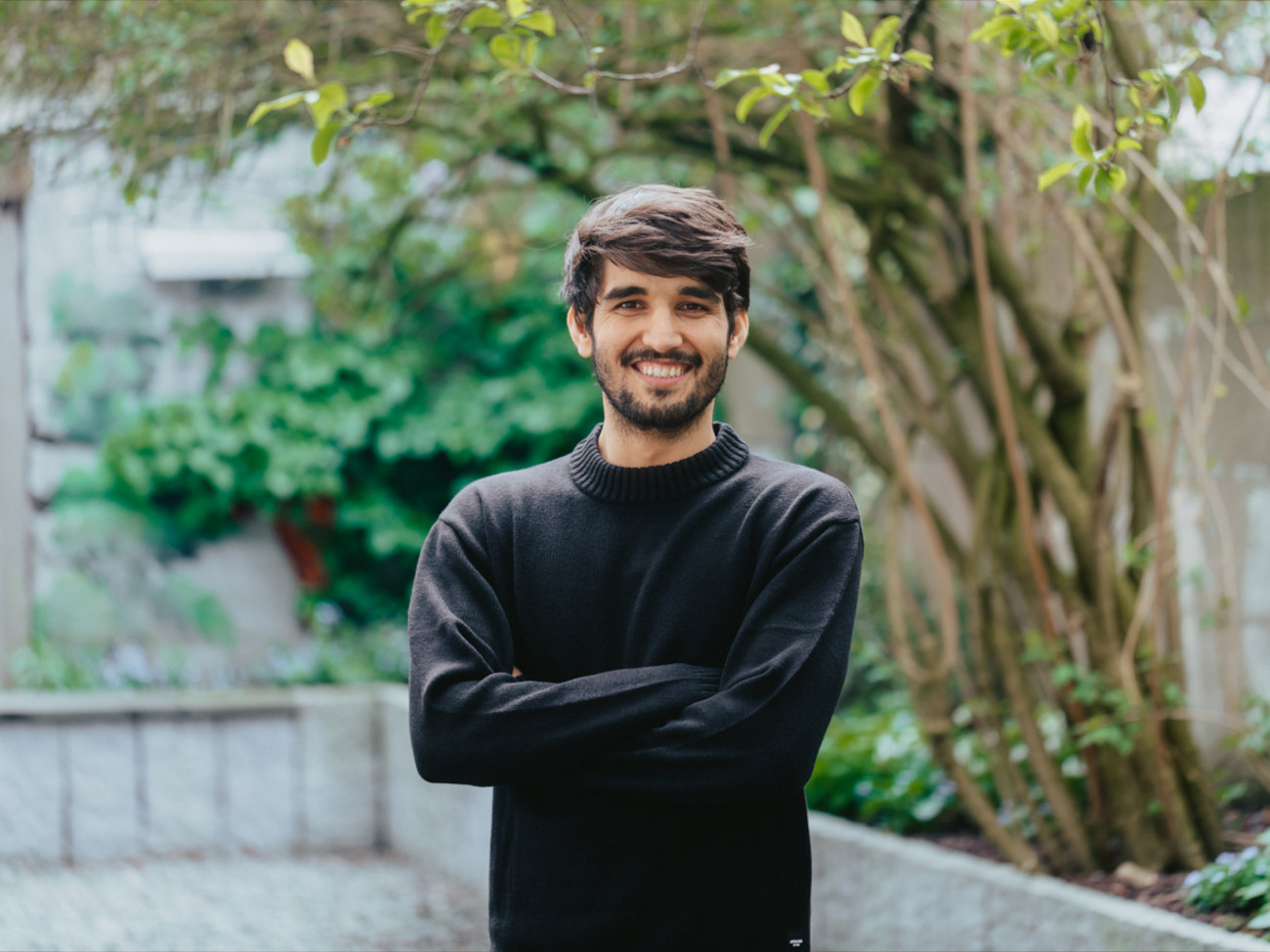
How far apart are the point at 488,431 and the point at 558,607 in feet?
13.8

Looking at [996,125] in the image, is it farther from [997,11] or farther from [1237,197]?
[997,11]

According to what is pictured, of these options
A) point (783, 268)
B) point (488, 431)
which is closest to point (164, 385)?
point (488, 431)

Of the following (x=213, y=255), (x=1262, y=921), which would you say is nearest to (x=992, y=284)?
(x=1262, y=921)

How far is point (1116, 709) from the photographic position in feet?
10.2

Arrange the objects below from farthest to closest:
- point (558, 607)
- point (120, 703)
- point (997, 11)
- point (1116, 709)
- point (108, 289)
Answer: point (108, 289) → point (120, 703) → point (1116, 709) → point (997, 11) → point (558, 607)

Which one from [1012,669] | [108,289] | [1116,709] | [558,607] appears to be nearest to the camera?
[558,607]

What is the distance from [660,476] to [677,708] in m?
0.35

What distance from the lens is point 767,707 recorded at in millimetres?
1776

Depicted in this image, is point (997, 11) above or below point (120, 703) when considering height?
above

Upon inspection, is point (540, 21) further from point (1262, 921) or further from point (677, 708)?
point (1262, 921)

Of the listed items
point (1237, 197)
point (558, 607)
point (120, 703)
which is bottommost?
point (120, 703)

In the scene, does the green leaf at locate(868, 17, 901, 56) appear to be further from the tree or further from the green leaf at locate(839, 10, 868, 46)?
the tree

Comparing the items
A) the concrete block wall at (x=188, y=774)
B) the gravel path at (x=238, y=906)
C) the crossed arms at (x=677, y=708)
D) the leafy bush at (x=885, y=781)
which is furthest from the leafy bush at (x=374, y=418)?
the crossed arms at (x=677, y=708)

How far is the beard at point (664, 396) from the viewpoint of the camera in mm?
1858
